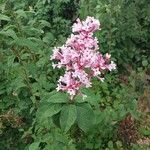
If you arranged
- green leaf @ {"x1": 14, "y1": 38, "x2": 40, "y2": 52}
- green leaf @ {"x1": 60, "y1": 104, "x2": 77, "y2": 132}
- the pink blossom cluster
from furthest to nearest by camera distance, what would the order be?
green leaf @ {"x1": 14, "y1": 38, "x2": 40, "y2": 52}, green leaf @ {"x1": 60, "y1": 104, "x2": 77, "y2": 132}, the pink blossom cluster

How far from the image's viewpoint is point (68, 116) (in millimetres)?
3188

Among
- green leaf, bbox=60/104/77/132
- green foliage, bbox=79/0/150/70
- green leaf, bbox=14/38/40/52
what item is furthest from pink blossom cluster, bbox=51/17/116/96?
green foliage, bbox=79/0/150/70

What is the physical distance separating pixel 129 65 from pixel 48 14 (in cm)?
139

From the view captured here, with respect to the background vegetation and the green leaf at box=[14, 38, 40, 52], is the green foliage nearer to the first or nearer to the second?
the background vegetation

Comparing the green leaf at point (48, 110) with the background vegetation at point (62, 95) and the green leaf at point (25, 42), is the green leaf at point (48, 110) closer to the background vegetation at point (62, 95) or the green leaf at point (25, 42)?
the background vegetation at point (62, 95)

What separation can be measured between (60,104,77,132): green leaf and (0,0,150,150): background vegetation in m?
0.01

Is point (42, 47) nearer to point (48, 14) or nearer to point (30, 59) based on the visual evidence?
point (30, 59)

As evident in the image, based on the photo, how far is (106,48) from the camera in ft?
18.0

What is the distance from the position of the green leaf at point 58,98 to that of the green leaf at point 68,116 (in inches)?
2.1

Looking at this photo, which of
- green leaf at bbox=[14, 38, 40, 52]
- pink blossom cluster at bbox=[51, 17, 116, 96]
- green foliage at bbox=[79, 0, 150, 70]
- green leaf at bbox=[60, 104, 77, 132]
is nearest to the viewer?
pink blossom cluster at bbox=[51, 17, 116, 96]

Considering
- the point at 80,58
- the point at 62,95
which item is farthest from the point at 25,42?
the point at 80,58

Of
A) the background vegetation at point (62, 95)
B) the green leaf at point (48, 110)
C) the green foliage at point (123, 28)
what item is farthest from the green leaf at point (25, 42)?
the green foliage at point (123, 28)

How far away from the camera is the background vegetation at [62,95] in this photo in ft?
12.5

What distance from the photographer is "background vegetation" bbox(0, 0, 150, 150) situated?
3803 millimetres
